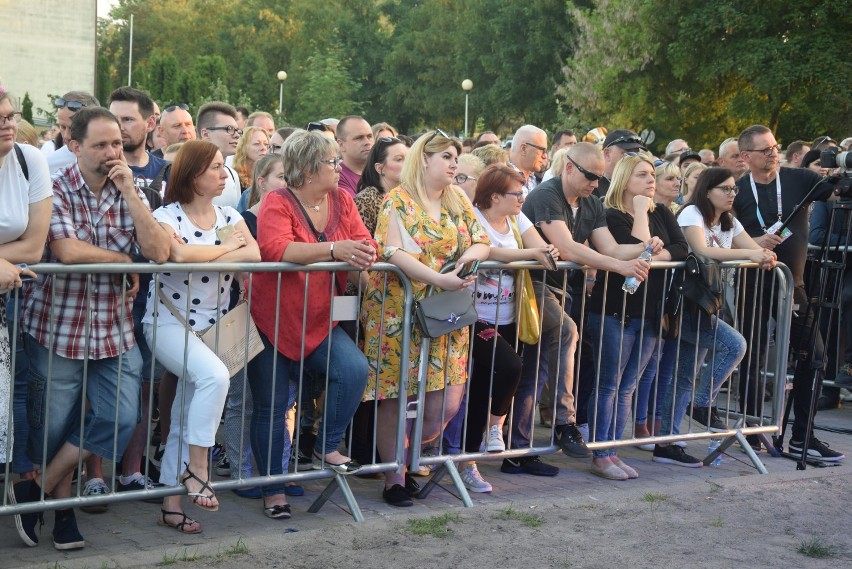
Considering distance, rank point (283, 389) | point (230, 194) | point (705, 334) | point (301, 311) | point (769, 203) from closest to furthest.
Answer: point (301, 311)
point (283, 389)
point (230, 194)
point (705, 334)
point (769, 203)

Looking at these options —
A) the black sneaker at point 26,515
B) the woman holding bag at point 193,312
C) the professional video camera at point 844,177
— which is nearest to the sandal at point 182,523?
the woman holding bag at point 193,312

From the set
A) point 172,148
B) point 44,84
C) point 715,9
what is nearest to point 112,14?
point 44,84

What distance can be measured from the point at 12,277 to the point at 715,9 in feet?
96.1

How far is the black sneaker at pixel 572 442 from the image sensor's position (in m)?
6.88

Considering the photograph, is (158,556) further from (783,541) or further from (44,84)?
(44,84)

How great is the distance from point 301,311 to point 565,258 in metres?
1.92

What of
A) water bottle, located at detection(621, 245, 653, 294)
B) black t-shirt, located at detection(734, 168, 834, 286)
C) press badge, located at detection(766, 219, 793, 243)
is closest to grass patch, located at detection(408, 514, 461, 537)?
water bottle, located at detection(621, 245, 653, 294)

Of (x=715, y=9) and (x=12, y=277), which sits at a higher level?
(x=715, y=9)

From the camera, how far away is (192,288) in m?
5.53

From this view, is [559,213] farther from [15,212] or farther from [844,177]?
[15,212]

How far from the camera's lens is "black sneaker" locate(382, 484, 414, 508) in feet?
20.3

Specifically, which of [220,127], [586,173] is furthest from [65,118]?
[586,173]

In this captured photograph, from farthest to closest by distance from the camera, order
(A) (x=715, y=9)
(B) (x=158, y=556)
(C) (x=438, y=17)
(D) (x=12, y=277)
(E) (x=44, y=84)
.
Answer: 1. (C) (x=438, y=17)
2. (E) (x=44, y=84)
3. (A) (x=715, y=9)
4. (B) (x=158, y=556)
5. (D) (x=12, y=277)

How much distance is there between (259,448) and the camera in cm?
588
